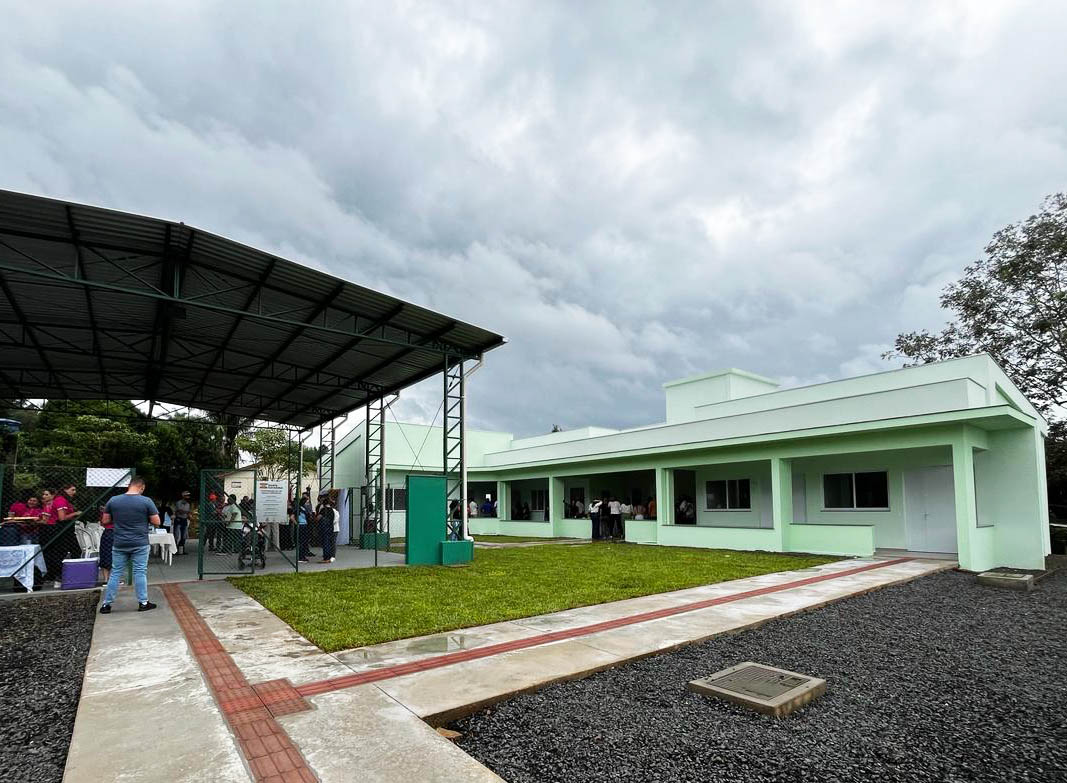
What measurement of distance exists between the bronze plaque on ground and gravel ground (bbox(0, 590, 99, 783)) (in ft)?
13.8

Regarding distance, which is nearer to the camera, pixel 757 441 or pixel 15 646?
pixel 15 646

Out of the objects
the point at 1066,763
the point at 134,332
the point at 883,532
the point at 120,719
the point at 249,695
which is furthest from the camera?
the point at 883,532

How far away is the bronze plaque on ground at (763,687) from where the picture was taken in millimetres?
4195

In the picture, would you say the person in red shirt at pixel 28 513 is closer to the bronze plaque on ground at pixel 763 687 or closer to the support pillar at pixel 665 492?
the bronze plaque on ground at pixel 763 687

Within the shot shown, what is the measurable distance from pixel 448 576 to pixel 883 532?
12329 millimetres

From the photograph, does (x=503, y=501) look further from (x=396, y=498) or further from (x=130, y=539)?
(x=130, y=539)

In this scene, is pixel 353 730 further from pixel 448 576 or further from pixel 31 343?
pixel 31 343

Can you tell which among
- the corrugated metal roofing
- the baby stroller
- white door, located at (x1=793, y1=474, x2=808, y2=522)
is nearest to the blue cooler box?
the baby stroller

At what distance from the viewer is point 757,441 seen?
16.3 m

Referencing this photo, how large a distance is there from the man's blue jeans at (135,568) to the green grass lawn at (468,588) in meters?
1.52

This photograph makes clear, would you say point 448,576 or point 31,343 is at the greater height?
point 31,343

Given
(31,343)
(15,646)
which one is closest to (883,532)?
(15,646)

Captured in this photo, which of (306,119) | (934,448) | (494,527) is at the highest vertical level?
(306,119)

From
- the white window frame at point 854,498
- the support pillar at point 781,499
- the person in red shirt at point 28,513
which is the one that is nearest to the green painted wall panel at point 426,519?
the person in red shirt at point 28,513
